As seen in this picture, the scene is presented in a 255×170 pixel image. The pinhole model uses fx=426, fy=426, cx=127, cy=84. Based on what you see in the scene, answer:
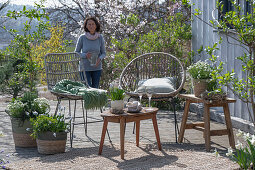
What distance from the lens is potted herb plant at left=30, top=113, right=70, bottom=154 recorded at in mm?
4047

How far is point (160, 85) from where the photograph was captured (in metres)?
4.67

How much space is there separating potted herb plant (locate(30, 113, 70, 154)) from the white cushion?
1075mm

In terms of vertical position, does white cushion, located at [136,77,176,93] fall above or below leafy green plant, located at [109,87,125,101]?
above

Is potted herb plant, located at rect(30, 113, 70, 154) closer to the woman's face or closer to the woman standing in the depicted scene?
the woman standing

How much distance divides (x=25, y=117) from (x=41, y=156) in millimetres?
516

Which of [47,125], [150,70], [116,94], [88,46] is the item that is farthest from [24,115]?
[150,70]

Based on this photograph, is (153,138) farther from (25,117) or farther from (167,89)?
(25,117)

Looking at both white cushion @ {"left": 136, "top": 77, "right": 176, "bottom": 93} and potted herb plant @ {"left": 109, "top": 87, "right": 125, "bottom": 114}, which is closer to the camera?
potted herb plant @ {"left": 109, "top": 87, "right": 125, "bottom": 114}

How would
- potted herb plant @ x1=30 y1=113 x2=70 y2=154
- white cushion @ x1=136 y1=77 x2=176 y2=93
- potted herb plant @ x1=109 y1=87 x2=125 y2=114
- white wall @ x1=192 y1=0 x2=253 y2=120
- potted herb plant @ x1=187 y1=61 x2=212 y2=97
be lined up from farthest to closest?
white wall @ x1=192 y1=0 x2=253 y2=120, white cushion @ x1=136 y1=77 x2=176 y2=93, potted herb plant @ x1=187 y1=61 x2=212 y2=97, potted herb plant @ x1=30 y1=113 x2=70 y2=154, potted herb plant @ x1=109 y1=87 x2=125 y2=114

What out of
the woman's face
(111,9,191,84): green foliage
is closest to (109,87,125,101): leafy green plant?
Result: the woman's face

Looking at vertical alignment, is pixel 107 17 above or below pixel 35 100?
above

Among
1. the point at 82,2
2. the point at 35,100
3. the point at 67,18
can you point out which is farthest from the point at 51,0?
the point at 35,100

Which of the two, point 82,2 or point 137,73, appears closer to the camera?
point 137,73

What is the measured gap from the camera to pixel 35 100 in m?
4.38
